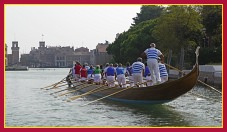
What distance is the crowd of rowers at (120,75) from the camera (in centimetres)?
1786

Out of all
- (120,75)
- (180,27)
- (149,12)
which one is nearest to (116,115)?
(120,75)

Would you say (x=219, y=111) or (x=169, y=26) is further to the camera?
(x=169, y=26)

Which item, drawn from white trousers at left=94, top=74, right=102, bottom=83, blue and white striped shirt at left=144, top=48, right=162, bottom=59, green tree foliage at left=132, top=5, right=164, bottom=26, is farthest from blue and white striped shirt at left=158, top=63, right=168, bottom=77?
green tree foliage at left=132, top=5, right=164, bottom=26

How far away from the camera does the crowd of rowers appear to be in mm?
17861

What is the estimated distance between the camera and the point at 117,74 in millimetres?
20438

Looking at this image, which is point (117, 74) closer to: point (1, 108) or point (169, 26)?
point (1, 108)

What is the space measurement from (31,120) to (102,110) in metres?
3.34

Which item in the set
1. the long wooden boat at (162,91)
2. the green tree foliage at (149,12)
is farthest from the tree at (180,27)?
the green tree foliage at (149,12)

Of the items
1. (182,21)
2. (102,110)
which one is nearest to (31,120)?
(102,110)

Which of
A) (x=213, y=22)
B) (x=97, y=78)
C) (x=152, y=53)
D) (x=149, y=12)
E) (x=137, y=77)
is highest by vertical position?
(x=149, y=12)

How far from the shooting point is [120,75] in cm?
2025

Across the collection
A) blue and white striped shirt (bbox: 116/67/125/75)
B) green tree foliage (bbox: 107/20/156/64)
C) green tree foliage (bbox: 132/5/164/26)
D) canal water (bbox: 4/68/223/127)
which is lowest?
canal water (bbox: 4/68/223/127)

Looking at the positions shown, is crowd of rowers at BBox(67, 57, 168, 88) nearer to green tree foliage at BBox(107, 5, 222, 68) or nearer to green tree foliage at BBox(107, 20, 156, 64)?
green tree foliage at BBox(107, 5, 222, 68)

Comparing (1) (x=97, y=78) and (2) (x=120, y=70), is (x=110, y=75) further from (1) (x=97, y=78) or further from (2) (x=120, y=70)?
(1) (x=97, y=78)
